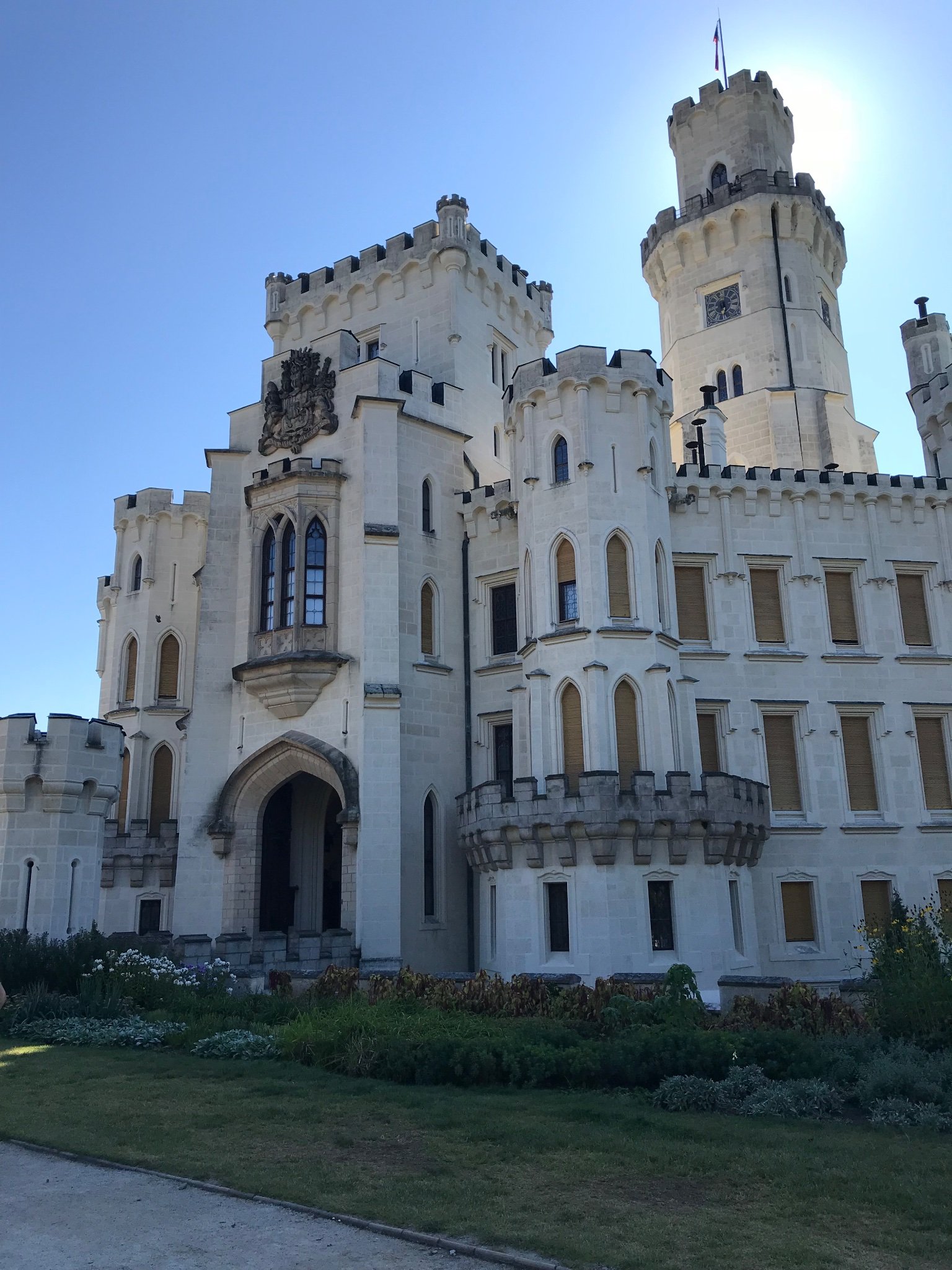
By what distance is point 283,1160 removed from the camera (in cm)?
955

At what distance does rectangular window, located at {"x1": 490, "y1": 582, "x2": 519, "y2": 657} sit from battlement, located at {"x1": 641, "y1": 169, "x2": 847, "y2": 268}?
19.2 m

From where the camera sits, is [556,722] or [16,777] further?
[556,722]

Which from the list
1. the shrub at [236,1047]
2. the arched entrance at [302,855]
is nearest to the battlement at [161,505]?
the arched entrance at [302,855]

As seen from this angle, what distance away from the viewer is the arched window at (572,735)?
2466cm

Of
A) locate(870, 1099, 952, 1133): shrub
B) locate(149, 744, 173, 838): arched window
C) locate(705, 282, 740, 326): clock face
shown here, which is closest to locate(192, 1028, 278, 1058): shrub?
locate(870, 1099, 952, 1133): shrub

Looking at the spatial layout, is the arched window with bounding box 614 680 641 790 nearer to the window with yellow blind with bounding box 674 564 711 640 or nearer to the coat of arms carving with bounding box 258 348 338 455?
the window with yellow blind with bounding box 674 564 711 640

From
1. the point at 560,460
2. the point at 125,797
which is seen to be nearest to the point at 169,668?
the point at 125,797

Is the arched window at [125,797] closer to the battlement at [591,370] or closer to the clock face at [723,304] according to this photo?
the battlement at [591,370]

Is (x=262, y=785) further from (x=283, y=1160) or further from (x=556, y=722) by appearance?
(x=283, y=1160)

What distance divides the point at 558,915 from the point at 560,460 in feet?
37.6

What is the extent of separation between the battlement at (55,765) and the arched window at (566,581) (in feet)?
37.9

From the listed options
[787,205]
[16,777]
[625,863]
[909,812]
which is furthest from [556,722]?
[787,205]

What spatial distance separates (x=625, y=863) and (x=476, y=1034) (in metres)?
9.51

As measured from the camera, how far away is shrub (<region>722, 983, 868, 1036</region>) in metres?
14.8
